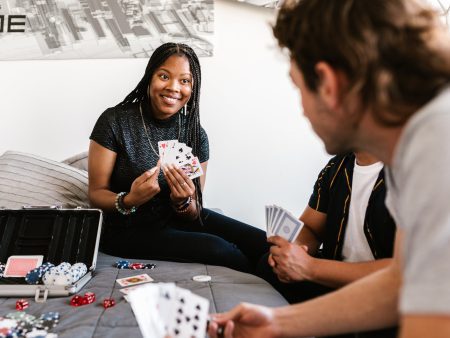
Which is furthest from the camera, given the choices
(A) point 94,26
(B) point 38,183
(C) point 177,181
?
(A) point 94,26

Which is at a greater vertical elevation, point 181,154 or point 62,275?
point 181,154

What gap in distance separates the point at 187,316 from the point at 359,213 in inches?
31.8

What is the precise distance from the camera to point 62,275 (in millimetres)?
1476

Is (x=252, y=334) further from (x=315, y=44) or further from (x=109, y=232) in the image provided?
(x=109, y=232)

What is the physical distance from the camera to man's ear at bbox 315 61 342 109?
73 cm

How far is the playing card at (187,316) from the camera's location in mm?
864

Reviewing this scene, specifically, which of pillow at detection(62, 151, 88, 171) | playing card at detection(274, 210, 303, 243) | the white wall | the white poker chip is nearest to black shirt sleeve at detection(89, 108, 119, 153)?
pillow at detection(62, 151, 88, 171)

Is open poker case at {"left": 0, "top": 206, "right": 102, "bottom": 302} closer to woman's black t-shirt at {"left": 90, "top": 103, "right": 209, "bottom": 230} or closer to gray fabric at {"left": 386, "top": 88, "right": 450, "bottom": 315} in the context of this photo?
woman's black t-shirt at {"left": 90, "top": 103, "right": 209, "bottom": 230}

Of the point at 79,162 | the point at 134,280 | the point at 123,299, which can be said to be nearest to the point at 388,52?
the point at 123,299

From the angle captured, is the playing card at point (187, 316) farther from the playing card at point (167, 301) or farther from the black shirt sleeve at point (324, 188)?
the black shirt sleeve at point (324, 188)

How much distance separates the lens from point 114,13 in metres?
2.55

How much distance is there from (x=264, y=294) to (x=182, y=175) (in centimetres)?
70

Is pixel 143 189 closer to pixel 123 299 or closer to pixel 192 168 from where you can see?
pixel 192 168

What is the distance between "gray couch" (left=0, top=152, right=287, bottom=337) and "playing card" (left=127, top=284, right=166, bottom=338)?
336mm
